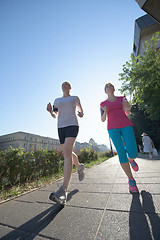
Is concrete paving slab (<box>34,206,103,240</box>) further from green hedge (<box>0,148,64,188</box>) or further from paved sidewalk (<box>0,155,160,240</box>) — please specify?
green hedge (<box>0,148,64,188</box>)

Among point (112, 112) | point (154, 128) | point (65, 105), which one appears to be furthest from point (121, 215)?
point (154, 128)

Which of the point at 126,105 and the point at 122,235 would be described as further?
the point at 126,105

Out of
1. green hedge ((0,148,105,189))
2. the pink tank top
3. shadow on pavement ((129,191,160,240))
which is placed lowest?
→ shadow on pavement ((129,191,160,240))

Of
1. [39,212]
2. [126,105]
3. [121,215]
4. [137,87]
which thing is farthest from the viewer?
[137,87]

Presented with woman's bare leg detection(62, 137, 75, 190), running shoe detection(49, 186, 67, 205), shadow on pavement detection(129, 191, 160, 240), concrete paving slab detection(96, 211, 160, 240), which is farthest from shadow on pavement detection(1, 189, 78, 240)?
shadow on pavement detection(129, 191, 160, 240)

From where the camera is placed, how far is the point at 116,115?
7.89ft

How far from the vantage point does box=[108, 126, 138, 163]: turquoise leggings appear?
2207 mm

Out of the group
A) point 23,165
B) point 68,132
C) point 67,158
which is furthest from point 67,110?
point 23,165

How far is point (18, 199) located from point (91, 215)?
1.46 meters

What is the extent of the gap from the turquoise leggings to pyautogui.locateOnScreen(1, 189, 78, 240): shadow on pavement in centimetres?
133

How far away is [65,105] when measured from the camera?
2.43 m

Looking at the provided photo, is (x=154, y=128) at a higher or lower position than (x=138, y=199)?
higher

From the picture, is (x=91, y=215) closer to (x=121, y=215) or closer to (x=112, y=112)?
(x=121, y=215)

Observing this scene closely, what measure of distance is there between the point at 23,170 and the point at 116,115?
9.22 feet
